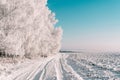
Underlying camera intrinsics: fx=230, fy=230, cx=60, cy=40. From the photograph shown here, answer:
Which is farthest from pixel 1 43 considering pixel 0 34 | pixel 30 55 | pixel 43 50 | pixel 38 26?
pixel 43 50

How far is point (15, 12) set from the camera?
80.4ft

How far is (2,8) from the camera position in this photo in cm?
2416

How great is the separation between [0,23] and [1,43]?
2.09 metres

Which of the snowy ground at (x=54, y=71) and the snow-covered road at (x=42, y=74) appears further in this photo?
the snowy ground at (x=54, y=71)

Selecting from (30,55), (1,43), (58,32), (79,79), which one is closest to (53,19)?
(58,32)

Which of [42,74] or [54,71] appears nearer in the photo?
[42,74]

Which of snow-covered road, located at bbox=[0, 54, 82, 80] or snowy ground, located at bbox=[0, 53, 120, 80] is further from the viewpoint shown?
snowy ground, located at bbox=[0, 53, 120, 80]

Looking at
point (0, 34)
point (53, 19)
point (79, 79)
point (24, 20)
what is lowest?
point (79, 79)

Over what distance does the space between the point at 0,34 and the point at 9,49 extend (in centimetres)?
186

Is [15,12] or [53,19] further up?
[53,19]

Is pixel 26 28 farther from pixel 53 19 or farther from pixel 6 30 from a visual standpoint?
pixel 53 19

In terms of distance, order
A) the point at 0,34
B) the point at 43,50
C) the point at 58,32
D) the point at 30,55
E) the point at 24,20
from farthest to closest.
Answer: the point at 58,32
the point at 43,50
the point at 30,55
the point at 24,20
the point at 0,34

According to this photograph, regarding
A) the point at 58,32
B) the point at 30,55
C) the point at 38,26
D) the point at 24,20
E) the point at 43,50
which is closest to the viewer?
the point at 24,20

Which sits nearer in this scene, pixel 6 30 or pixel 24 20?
pixel 6 30
